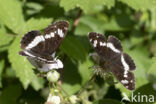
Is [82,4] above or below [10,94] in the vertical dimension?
above

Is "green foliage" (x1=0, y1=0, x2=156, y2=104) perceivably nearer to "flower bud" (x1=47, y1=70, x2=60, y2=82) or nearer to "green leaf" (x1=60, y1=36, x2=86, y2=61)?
"green leaf" (x1=60, y1=36, x2=86, y2=61)

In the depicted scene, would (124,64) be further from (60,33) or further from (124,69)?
(60,33)

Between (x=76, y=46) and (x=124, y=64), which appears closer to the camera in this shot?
(x=124, y=64)

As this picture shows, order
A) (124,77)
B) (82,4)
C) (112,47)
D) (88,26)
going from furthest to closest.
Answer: (88,26) < (82,4) < (112,47) < (124,77)

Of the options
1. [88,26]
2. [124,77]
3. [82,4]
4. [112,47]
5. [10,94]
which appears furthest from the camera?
[88,26]

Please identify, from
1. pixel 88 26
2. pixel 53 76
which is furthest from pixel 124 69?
pixel 88 26

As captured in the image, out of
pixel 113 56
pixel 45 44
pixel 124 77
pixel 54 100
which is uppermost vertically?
pixel 45 44

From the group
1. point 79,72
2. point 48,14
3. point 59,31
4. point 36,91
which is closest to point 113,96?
point 79,72

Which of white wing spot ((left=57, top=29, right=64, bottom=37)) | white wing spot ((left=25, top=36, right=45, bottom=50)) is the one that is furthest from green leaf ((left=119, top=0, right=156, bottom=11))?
white wing spot ((left=25, top=36, right=45, bottom=50))
